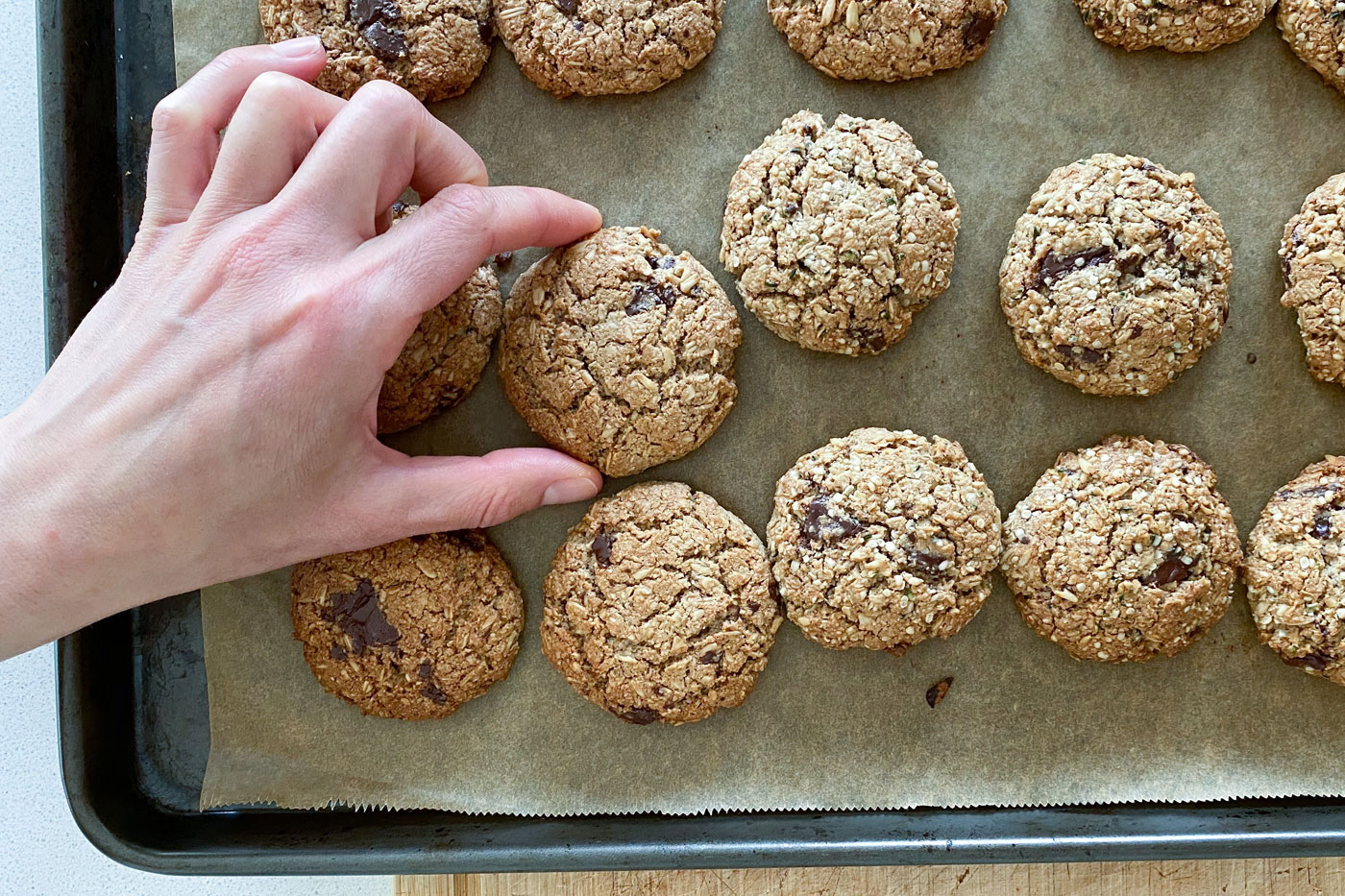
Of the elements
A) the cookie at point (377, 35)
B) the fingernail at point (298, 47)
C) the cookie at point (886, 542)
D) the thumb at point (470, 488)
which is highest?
the fingernail at point (298, 47)

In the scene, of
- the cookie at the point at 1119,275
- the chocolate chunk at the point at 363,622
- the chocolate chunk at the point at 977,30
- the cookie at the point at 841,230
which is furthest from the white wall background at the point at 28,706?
the chocolate chunk at the point at 977,30

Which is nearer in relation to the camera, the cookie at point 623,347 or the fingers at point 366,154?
the fingers at point 366,154

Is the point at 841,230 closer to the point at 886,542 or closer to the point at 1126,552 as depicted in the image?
the point at 886,542

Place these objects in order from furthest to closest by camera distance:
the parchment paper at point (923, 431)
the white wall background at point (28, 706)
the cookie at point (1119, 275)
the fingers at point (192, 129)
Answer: the white wall background at point (28, 706) < the parchment paper at point (923, 431) < the cookie at point (1119, 275) < the fingers at point (192, 129)

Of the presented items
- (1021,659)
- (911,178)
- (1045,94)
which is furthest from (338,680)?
(1045,94)

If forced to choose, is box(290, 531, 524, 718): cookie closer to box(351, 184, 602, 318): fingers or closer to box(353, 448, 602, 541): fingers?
box(353, 448, 602, 541): fingers

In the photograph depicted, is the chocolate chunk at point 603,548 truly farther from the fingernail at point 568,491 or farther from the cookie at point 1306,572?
the cookie at point 1306,572

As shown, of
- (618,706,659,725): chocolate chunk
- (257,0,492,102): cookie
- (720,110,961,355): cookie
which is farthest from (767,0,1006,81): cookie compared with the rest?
(618,706,659,725): chocolate chunk
